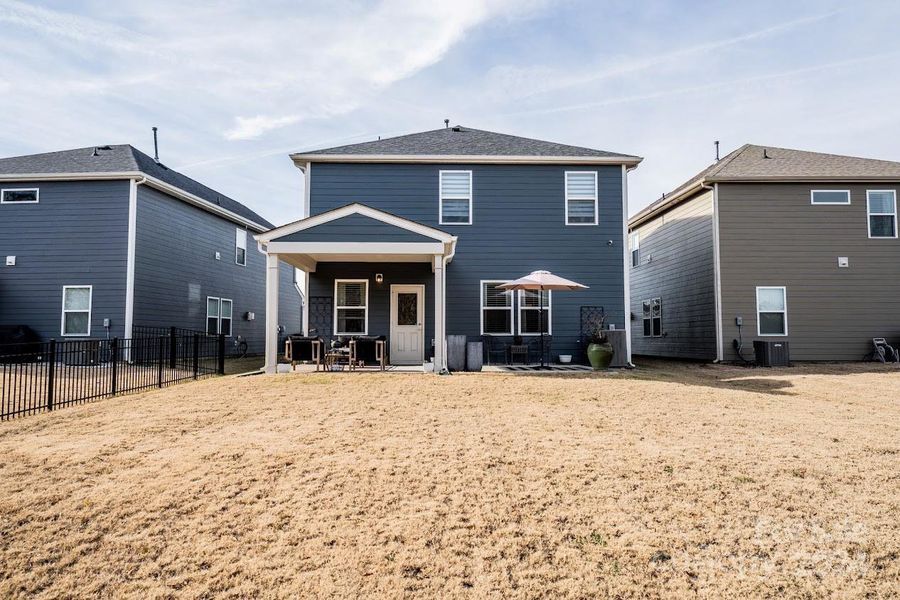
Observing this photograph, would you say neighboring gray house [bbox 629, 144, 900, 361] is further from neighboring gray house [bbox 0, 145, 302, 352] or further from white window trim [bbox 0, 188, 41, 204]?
white window trim [bbox 0, 188, 41, 204]

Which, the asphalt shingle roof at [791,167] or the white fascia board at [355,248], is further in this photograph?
the asphalt shingle roof at [791,167]

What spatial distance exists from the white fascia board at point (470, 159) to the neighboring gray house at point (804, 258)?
3.19 meters

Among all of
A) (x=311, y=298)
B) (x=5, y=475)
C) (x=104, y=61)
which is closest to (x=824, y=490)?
(x=5, y=475)

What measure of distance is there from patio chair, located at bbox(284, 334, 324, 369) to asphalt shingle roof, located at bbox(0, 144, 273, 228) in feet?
24.5

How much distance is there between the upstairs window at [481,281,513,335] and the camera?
43.5 ft

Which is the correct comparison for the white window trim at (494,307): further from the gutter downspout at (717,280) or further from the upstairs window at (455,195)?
the gutter downspout at (717,280)

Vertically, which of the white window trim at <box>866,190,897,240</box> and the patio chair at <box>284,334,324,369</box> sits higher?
the white window trim at <box>866,190,897,240</box>

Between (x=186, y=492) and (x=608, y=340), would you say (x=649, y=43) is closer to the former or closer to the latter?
(x=608, y=340)

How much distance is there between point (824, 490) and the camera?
394 cm

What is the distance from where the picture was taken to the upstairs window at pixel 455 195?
44.2 ft

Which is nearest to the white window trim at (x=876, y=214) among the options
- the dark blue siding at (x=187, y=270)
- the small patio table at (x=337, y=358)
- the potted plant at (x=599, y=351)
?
the potted plant at (x=599, y=351)

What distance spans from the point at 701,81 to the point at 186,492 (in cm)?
1392

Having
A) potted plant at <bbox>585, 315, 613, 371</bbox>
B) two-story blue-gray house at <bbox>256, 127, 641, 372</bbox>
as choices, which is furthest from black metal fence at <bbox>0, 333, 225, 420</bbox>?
potted plant at <bbox>585, 315, 613, 371</bbox>

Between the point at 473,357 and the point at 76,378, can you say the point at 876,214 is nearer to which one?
the point at 473,357
